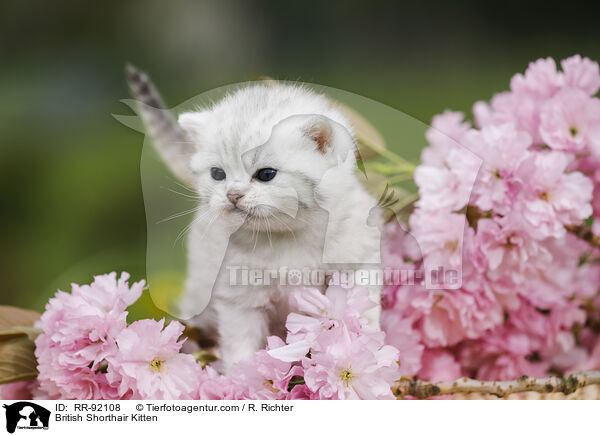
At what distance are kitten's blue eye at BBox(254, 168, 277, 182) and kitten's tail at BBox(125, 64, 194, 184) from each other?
95mm

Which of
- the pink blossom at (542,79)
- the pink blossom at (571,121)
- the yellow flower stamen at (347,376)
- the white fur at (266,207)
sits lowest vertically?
the yellow flower stamen at (347,376)

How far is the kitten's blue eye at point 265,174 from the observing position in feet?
2.38

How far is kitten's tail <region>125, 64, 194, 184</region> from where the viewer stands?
2.58 ft

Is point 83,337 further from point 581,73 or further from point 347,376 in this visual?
point 581,73

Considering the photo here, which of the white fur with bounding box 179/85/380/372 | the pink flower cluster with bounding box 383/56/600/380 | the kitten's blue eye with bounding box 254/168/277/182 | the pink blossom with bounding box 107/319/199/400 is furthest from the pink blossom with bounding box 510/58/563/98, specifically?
the pink blossom with bounding box 107/319/199/400

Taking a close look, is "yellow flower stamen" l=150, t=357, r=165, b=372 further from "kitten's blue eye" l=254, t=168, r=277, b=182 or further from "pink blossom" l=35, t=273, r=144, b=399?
"kitten's blue eye" l=254, t=168, r=277, b=182

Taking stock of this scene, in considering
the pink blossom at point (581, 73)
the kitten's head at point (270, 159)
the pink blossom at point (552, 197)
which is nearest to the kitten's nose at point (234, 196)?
the kitten's head at point (270, 159)

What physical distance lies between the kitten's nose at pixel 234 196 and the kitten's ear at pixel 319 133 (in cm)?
10

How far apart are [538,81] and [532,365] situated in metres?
0.40

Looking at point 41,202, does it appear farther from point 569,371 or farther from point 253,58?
point 569,371

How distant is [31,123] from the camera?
2.82 feet

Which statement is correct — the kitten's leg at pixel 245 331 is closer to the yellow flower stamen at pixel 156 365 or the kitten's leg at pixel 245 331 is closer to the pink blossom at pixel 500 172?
the yellow flower stamen at pixel 156 365

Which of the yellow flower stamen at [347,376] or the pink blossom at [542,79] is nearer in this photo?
the yellow flower stamen at [347,376]

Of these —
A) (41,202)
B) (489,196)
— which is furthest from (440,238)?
(41,202)
